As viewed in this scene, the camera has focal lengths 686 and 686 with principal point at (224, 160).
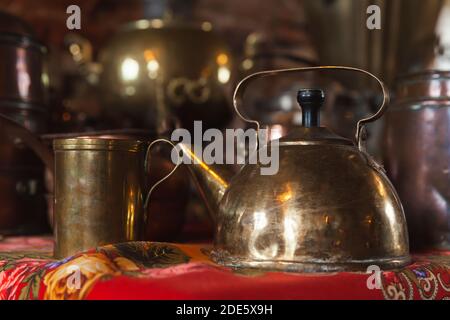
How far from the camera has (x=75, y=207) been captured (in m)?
1.07

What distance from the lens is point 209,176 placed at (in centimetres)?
114

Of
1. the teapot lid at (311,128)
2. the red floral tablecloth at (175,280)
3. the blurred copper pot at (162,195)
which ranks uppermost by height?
the teapot lid at (311,128)

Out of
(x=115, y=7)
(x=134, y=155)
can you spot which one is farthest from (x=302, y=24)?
(x=134, y=155)

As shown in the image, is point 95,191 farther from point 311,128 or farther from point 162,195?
point 311,128

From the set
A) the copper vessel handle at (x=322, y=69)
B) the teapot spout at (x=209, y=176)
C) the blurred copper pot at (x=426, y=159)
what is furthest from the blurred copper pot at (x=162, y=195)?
the blurred copper pot at (x=426, y=159)

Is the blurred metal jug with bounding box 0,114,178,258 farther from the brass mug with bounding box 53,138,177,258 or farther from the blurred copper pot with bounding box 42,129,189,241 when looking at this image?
the blurred copper pot with bounding box 42,129,189,241

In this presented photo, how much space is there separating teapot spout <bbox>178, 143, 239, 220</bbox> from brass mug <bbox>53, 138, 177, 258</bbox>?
9cm

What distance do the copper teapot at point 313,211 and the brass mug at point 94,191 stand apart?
0.16m

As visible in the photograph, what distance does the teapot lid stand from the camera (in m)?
1.00

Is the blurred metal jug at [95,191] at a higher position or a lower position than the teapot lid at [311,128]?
lower

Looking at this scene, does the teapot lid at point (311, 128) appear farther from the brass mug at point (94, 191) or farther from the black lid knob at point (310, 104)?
the brass mug at point (94, 191)

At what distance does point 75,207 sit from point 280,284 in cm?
39

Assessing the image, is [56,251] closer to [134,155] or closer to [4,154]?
[134,155]

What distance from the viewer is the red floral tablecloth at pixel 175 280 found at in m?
0.82
